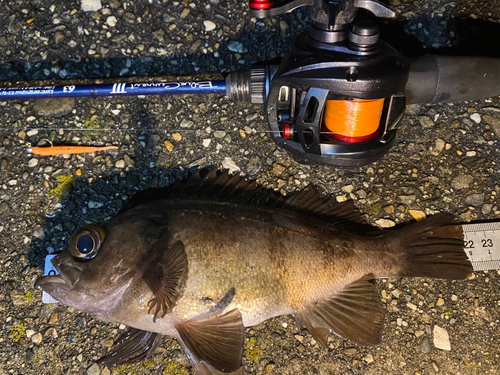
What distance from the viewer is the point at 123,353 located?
2.34m

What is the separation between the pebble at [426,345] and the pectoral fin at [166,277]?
155 centimetres

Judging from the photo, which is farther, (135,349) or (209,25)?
(209,25)

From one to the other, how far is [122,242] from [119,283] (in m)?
0.20

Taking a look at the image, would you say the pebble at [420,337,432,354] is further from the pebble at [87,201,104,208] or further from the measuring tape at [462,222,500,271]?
the pebble at [87,201,104,208]

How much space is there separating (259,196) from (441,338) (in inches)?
56.7

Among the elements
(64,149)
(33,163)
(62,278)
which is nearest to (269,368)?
(62,278)

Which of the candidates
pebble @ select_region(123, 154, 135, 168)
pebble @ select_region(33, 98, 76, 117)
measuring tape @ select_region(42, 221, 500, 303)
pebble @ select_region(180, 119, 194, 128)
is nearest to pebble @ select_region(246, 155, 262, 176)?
pebble @ select_region(180, 119, 194, 128)

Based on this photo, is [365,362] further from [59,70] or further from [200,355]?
[59,70]

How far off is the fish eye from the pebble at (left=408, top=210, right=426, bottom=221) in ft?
6.27

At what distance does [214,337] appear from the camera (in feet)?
6.84

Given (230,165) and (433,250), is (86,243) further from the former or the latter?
(433,250)

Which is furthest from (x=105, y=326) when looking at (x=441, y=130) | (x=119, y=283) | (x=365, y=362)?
(x=441, y=130)

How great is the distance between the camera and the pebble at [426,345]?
8.08 ft

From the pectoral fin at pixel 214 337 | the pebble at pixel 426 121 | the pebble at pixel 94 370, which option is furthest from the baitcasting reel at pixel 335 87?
the pebble at pixel 94 370
